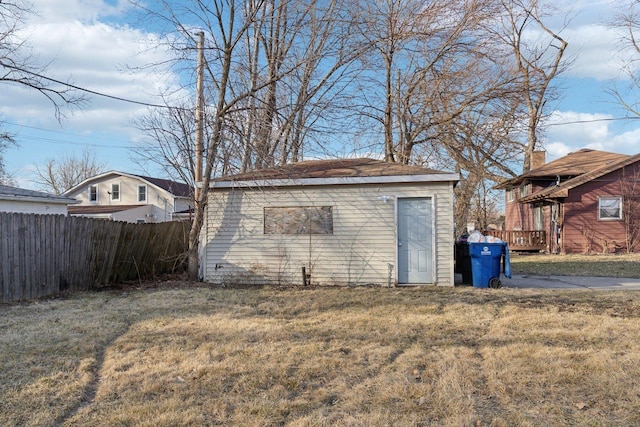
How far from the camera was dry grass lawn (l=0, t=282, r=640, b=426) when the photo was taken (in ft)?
10.9

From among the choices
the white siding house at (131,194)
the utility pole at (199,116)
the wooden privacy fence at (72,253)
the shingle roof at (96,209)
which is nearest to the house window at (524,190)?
the utility pole at (199,116)

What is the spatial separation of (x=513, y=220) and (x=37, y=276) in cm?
2452

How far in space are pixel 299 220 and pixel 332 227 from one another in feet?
2.54

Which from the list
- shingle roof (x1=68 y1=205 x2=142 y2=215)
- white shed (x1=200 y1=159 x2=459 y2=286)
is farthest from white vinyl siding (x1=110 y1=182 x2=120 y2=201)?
white shed (x1=200 y1=159 x2=459 y2=286)

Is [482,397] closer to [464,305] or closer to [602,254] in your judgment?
[464,305]

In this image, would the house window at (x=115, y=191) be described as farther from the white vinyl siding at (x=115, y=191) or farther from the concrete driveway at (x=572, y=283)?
the concrete driveway at (x=572, y=283)

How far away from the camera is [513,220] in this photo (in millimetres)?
26094

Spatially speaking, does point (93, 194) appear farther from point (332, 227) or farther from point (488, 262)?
point (488, 262)

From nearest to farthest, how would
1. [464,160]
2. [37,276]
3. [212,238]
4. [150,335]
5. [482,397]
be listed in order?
[482,397] < [150,335] < [37,276] < [212,238] < [464,160]

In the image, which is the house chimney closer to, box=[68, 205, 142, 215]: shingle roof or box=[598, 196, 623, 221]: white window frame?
box=[598, 196, 623, 221]: white window frame

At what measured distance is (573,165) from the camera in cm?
2180

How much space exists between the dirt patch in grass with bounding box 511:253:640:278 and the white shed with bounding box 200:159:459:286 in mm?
5101

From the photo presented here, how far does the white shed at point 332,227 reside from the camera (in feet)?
31.1

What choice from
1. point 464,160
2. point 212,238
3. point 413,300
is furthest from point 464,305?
point 464,160
